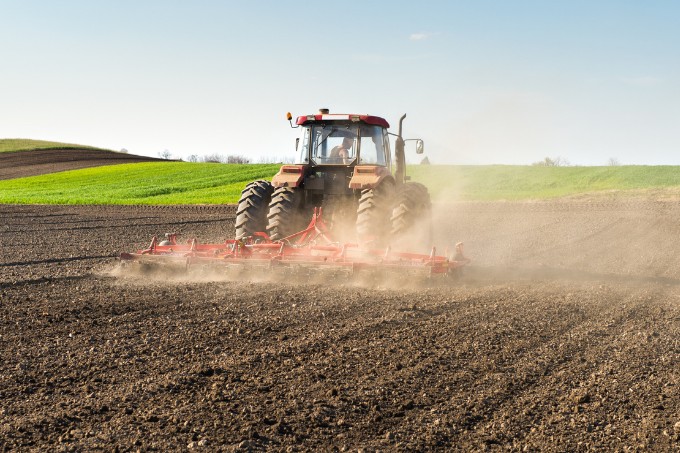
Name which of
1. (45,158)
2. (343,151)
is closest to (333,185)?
(343,151)

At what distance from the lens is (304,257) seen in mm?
9930

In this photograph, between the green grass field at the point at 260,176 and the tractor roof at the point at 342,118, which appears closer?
the tractor roof at the point at 342,118

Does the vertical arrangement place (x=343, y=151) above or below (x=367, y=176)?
above

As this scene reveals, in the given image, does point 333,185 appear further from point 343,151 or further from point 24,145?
point 24,145

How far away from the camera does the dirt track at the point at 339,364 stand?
448cm

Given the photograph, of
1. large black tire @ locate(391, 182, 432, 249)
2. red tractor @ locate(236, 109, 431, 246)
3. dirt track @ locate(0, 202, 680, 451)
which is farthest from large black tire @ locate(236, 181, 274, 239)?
large black tire @ locate(391, 182, 432, 249)

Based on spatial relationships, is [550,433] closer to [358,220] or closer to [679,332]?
[679,332]

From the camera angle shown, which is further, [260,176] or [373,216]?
[260,176]

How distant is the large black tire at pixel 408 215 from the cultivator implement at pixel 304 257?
537mm

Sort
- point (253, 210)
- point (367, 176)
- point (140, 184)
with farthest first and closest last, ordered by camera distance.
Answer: point (140, 184) → point (253, 210) → point (367, 176)

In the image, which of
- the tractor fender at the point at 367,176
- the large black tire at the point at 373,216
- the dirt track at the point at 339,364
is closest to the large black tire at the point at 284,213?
the tractor fender at the point at 367,176

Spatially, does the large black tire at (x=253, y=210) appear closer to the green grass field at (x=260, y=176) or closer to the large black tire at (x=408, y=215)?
the large black tire at (x=408, y=215)

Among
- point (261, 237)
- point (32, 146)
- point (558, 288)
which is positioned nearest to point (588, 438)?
point (558, 288)

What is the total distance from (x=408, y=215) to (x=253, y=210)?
248 centimetres
